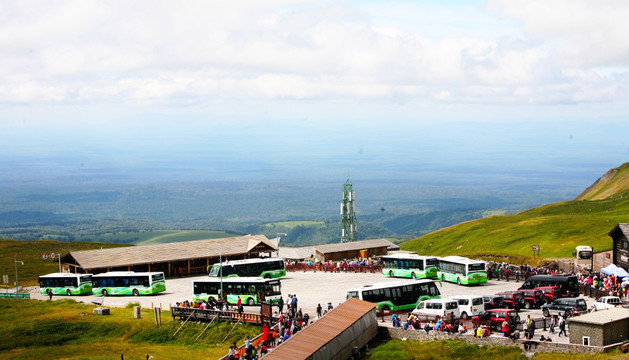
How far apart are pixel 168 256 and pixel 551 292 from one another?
41.8 meters

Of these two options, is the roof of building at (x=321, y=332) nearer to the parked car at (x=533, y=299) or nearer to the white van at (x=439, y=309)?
the white van at (x=439, y=309)

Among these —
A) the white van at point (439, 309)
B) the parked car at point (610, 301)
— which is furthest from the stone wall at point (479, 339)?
the parked car at point (610, 301)

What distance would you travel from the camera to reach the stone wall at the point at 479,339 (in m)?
37.4

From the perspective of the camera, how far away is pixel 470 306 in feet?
152

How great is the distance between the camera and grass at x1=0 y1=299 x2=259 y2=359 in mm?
48422

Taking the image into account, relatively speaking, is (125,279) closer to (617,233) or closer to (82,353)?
(82,353)

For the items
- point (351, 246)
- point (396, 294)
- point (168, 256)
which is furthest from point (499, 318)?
point (351, 246)

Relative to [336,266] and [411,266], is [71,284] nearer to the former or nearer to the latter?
[336,266]

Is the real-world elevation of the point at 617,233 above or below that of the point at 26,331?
above

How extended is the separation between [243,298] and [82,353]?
14579 millimetres

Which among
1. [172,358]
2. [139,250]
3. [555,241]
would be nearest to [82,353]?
[172,358]

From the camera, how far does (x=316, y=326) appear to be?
4078 centimetres

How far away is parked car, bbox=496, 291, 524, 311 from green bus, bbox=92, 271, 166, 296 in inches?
1288

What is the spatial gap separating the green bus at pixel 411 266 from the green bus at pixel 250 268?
11063 mm
